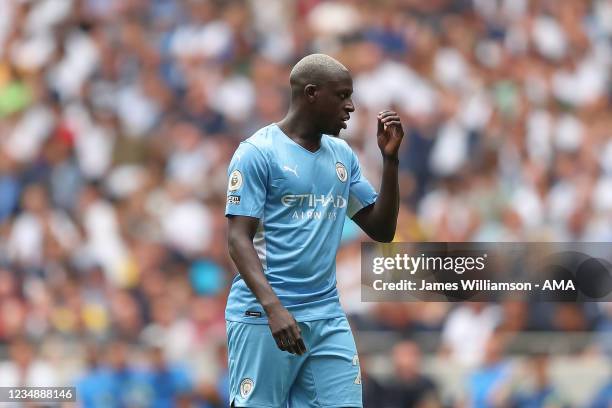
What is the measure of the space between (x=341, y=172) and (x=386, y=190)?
206 mm

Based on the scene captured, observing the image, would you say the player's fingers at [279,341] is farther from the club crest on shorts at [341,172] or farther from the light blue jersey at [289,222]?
the club crest on shorts at [341,172]

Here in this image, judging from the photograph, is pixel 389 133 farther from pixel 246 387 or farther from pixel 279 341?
pixel 246 387

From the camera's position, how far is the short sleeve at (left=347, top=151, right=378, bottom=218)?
17.8ft

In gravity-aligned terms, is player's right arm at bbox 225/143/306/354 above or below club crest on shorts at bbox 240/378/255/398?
above

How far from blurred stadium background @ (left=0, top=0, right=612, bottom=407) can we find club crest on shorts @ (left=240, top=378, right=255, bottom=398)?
151 inches

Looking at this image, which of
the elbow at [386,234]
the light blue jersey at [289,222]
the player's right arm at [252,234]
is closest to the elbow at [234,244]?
the player's right arm at [252,234]

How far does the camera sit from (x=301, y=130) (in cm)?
520

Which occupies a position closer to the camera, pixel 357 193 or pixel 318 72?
pixel 318 72

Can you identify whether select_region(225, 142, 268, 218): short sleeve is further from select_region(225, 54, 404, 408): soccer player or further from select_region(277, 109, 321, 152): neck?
select_region(277, 109, 321, 152): neck

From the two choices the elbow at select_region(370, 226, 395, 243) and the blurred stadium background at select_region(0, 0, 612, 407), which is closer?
the elbow at select_region(370, 226, 395, 243)

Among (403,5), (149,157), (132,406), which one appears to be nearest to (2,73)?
(149,157)

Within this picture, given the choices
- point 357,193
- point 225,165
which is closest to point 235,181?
point 357,193

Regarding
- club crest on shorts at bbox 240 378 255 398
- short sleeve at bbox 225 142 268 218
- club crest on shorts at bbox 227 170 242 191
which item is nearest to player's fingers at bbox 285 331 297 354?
club crest on shorts at bbox 240 378 255 398

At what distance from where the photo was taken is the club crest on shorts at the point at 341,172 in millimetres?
5258
